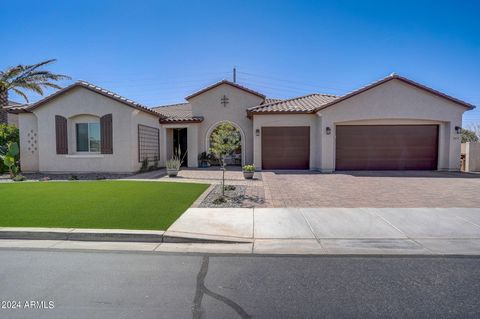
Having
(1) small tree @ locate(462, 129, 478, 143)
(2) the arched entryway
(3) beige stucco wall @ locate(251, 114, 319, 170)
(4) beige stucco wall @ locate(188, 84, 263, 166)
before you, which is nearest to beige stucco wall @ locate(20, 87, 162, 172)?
(4) beige stucco wall @ locate(188, 84, 263, 166)

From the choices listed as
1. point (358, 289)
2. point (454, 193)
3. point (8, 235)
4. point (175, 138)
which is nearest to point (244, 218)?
point (358, 289)

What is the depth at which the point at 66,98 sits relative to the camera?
1497cm

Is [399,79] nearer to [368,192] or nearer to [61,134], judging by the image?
A: [368,192]

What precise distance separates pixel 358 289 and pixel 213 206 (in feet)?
15.5

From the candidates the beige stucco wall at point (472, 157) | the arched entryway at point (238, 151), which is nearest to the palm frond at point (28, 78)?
the arched entryway at point (238, 151)

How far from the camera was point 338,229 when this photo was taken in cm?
588

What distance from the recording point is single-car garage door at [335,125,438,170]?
648 inches

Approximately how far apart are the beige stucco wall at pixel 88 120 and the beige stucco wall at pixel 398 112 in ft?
34.1

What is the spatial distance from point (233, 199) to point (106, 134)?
372 inches

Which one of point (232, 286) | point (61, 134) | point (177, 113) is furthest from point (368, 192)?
point (177, 113)

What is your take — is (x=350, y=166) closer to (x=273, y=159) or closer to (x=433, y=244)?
(x=273, y=159)

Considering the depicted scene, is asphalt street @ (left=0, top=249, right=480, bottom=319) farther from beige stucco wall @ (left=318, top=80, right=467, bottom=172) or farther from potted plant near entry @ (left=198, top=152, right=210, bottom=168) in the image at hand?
potted plant near entry @ (left=198, top=152, right=210, bottom=168)

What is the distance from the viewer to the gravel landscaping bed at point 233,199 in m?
7.94

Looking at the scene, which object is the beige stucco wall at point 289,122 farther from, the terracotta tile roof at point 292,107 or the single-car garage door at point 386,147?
the single-car garage door at point 386,147
